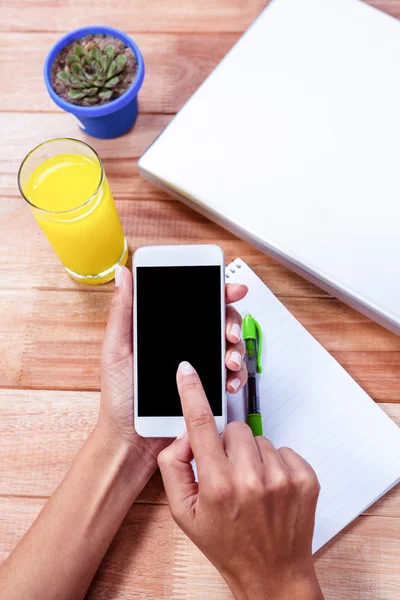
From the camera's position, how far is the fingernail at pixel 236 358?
2.38 ft

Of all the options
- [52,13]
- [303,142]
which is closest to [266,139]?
[303,142]

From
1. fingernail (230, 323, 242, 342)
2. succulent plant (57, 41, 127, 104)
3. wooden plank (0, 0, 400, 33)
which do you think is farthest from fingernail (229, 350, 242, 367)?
wooden plank (0, 0, 400, 33)

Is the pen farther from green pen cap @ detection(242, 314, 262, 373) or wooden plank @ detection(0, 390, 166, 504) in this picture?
wooden plank @ detection(0, 390, 166, 504)

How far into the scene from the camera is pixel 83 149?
777 mm

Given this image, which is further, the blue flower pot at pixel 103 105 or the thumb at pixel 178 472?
the blue flower pot at pixel 103 105

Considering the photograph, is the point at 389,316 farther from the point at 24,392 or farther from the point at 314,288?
the point at 24,392

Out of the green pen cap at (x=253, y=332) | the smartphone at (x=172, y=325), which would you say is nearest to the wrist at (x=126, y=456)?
the smartphone at (x=172, y=325)

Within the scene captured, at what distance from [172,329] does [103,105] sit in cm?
35

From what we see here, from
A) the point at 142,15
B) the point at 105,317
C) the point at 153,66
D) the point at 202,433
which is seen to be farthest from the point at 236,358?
the point at 142,15

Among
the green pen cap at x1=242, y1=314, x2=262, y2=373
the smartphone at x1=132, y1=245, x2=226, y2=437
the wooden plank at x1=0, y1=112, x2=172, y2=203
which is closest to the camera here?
the smartphone at x1=132, y1=245, x2=226, y2=437

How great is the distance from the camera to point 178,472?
2.19 ft

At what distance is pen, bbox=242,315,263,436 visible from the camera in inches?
31.3

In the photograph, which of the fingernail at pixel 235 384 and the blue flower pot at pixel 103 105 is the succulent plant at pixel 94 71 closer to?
the blue flower pot at pixel 103 105

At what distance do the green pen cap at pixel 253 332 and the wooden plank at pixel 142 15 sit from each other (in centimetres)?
52
